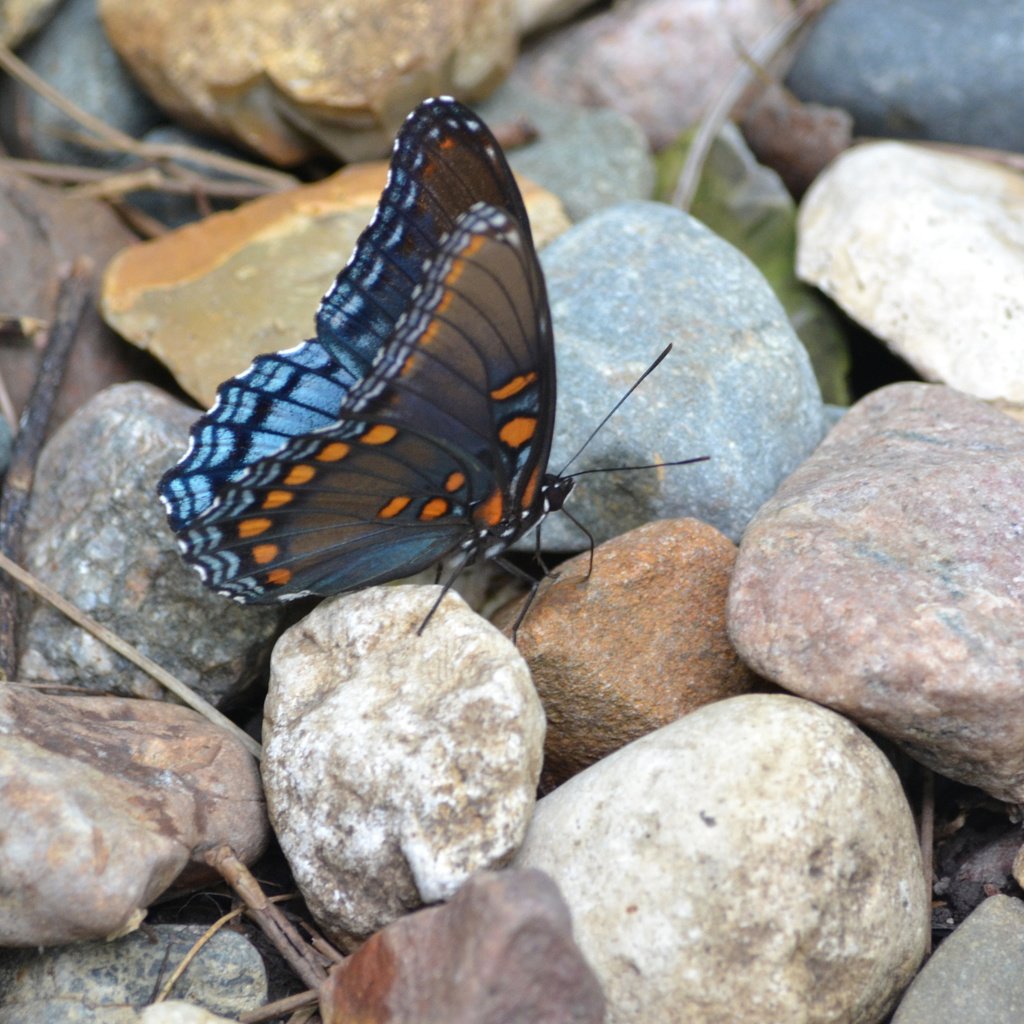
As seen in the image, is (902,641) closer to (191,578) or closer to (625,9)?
(191,578)

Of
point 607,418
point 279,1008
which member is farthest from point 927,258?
point 279,1008

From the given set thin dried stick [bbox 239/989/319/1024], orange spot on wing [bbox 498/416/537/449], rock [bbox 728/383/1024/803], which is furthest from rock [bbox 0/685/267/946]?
rock [bbox 728/383/1024/803]

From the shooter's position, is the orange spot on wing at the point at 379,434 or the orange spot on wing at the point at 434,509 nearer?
the orange spot on wing at the point at 379,434

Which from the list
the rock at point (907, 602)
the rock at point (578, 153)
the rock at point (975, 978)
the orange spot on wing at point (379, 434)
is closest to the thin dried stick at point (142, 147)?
the rock at point (578, 153)

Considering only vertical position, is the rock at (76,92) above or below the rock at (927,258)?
above

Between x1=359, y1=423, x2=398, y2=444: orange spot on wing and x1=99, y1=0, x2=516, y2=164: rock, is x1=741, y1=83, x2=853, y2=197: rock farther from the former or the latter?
x1=359, y1=423, x2=398, y2=444: orange spot on wing

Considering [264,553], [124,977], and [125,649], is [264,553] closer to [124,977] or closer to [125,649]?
[125,649]

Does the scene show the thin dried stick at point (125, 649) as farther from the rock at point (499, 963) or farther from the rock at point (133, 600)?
the rock at point (499, 963)
